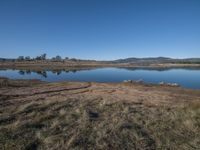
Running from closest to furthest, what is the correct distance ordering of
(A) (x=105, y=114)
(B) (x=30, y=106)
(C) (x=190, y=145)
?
(C) (x=190, y=145)
(A) (x=105, y=114)
(B) (x=30, y=106)

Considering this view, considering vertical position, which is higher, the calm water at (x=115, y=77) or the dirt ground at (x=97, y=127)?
the dirt ground at (x=97, y=127)

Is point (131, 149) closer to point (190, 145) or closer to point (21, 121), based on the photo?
point (190, 145)

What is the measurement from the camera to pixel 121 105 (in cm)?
1289

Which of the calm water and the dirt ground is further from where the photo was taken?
the calm water

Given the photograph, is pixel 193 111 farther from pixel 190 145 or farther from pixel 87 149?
pixel 87 149

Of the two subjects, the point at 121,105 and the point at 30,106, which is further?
the point at 121,105

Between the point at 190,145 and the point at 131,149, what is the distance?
2305mm

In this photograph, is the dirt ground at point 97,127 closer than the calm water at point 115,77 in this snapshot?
Yes

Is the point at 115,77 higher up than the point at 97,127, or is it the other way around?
the point at 97,127

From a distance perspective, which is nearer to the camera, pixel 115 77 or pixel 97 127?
pixel 97 127

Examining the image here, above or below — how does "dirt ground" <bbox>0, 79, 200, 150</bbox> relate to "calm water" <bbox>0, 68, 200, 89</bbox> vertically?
above

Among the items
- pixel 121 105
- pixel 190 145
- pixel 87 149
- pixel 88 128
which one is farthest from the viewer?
pixel 121 105

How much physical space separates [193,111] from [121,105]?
4.02 meters

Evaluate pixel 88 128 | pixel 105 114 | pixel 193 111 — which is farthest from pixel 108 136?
pixel 193 111
